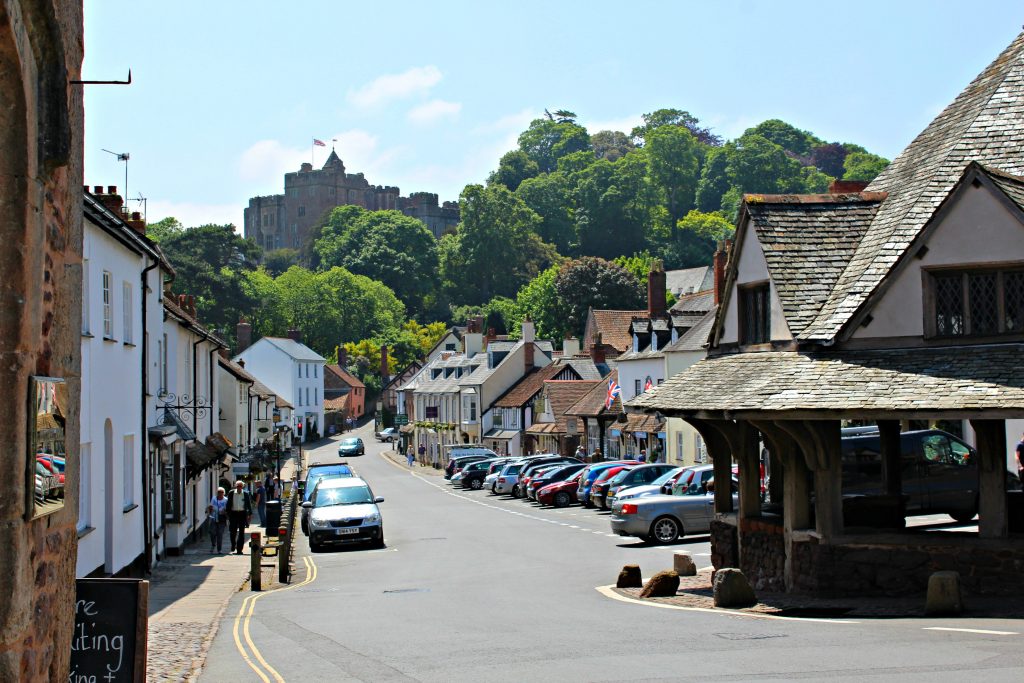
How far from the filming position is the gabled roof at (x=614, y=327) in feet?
254

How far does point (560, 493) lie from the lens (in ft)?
140

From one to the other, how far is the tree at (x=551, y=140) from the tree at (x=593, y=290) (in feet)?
297

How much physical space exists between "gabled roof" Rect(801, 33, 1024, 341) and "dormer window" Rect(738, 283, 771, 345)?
3.75 feet

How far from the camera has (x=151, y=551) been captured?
24734 millimetres

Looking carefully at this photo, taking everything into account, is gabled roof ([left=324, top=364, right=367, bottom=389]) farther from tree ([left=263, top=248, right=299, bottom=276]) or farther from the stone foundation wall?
the stone foundation wall

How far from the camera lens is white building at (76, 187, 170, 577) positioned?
1869 centimetres

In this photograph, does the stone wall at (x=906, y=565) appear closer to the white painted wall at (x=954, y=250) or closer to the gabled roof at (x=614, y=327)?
the white painted wall at (x=954, y=250)

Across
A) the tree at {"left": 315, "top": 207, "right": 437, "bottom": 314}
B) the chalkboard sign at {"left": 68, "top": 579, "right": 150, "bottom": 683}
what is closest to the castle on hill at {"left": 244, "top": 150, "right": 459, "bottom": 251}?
the tree at {"left": 315, "top": 207, "right": 437, "bottom": 314}

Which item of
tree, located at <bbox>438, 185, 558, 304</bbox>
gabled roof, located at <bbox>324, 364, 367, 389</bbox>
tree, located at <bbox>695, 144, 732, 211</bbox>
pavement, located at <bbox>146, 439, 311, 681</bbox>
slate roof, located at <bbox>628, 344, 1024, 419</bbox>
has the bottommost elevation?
pavement, located at <bbox>146, 439, 311, 681</bbox>

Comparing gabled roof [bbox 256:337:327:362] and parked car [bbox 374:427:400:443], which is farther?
parked car [bbox 374:427:400:443]

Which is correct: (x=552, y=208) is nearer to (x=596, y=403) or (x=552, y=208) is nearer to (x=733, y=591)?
(x=596, y=403)

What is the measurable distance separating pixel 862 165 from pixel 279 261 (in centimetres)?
8314

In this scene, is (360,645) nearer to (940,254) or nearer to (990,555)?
(990,555)

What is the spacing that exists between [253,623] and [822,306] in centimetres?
946
